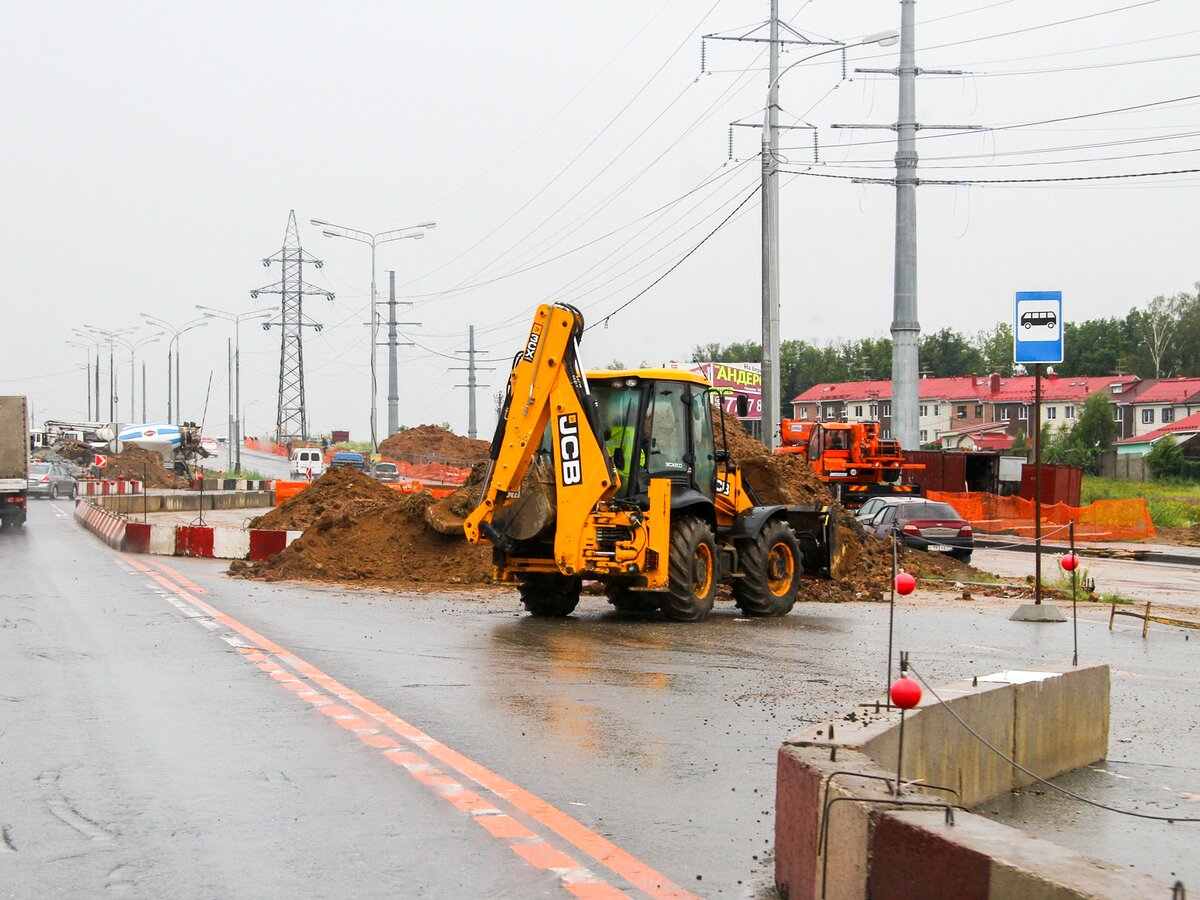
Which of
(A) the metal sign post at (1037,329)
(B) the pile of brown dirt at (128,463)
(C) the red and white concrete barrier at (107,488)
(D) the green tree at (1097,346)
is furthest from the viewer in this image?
(D) the green tree at (1097,346)

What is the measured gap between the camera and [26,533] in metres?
37.5

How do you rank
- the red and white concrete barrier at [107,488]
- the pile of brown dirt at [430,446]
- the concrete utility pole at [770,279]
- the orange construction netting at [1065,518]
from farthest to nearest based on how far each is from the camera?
the pile of brown dirt at [430,446], the red and white concrete barrier at [107,488], the orange construction netting at [1065,518], the concrete utility pole at [770,279]

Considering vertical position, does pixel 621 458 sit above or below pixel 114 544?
above

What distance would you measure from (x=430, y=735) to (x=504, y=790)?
165cm

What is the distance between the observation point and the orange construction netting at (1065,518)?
4203 cm

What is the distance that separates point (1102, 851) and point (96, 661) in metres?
8.78

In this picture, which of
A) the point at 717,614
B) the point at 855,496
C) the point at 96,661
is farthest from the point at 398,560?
the point at 855,496

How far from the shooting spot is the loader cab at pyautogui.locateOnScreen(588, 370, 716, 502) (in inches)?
647

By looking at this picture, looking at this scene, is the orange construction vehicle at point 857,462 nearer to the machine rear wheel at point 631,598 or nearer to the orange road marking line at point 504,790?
the machine rear wheel at point 631,598

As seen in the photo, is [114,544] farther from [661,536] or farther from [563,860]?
[563,860]

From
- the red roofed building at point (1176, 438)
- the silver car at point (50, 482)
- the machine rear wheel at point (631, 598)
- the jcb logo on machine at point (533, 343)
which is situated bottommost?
the silver car at point (50, 482)

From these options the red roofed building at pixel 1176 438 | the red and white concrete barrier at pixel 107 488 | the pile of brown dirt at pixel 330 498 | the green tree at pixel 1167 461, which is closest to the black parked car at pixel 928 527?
the pile of brown dirt at pixel 330 498

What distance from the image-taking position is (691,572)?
16.4 metres

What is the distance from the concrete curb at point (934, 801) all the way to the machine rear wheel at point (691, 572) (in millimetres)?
7835
